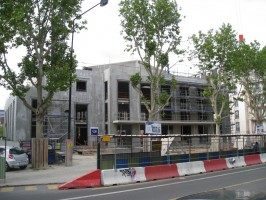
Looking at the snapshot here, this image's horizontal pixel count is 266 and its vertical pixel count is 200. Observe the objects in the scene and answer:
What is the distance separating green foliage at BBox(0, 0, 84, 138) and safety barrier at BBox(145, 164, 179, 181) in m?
A: 8.58

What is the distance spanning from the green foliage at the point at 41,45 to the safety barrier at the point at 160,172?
8581mm

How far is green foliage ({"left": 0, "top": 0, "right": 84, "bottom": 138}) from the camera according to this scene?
837 inches

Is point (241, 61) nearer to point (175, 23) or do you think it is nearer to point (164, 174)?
point (175, 23)

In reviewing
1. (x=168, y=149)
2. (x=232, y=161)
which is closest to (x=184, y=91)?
(x=232, y=161)

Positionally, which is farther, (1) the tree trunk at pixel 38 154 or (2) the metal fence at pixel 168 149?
(1) the tree trunk at pixel 38 154

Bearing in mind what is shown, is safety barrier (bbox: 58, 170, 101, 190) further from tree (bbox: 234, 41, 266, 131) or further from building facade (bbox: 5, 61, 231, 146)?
tree (bbox: 234, 41, 266, 131)

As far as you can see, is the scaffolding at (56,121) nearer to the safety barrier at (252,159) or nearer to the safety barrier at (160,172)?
the safety barrier at (252,159)

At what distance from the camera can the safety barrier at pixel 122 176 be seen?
14.4m

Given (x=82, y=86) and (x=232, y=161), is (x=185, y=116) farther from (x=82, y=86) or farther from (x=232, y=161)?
(x=232, y=161)

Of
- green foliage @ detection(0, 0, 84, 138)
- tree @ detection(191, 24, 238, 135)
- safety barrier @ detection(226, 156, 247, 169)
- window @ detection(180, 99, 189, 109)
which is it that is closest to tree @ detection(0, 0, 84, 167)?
green foliage @ detection(0, 0, 84, 138)

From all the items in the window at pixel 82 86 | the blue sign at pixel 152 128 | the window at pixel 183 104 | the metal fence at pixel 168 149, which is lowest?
the metal fence at pixel 168 149

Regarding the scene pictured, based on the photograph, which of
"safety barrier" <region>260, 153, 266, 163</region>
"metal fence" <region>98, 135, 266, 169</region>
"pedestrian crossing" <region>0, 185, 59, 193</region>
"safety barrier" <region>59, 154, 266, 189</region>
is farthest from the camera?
"safety barrier" <region>260, 153, 266, 163</region>

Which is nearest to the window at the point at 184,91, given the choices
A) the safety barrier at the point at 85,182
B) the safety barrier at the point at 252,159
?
the safety barrier at the point at 252,159

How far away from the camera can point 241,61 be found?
38.5m
